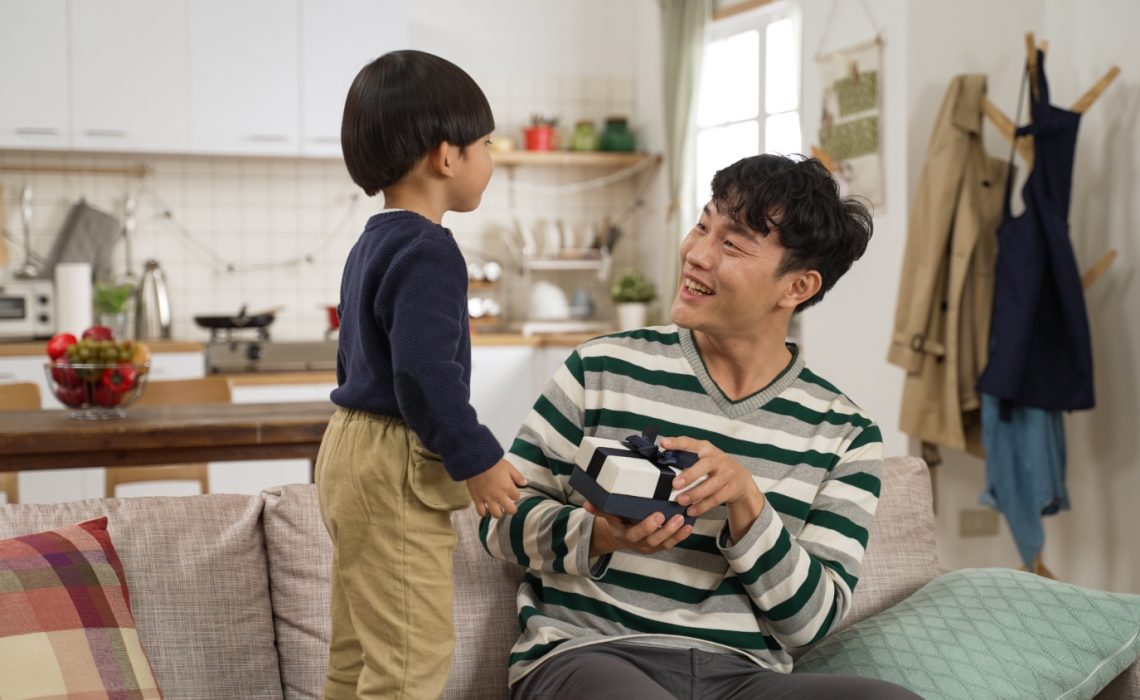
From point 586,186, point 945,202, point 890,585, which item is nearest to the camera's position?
point 890,585

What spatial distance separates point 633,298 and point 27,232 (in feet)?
8.80

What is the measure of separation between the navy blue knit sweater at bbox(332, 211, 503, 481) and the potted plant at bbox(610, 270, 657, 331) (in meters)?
3.77

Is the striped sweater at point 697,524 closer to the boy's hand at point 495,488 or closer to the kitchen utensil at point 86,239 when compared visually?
the boy's hand at point 495,488

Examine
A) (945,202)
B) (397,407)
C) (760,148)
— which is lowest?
(397,407)

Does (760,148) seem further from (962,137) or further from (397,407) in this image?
(397,407)

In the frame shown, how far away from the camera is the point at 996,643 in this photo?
1.75 meters

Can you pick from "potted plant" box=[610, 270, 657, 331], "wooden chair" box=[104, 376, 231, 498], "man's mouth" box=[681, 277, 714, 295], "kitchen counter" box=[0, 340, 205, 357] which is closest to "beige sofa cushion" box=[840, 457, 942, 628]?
"man's mouth" box=[681, 277, 714, 295]

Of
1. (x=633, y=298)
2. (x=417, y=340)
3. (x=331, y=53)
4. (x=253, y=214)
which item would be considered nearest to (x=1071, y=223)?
(x=633, y=298)

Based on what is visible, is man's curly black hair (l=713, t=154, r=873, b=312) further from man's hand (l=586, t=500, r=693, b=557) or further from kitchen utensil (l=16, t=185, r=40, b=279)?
kitchen utensil (l=16, t=185, r=40, b=279)

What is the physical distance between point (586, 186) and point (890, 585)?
3.99 metres

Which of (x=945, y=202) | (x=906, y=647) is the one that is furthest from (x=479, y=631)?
(x=945, y=202)

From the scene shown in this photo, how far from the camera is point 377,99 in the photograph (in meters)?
1.51

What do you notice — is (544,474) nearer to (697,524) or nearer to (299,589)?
(697,524)

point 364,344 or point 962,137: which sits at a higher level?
point 962,137
